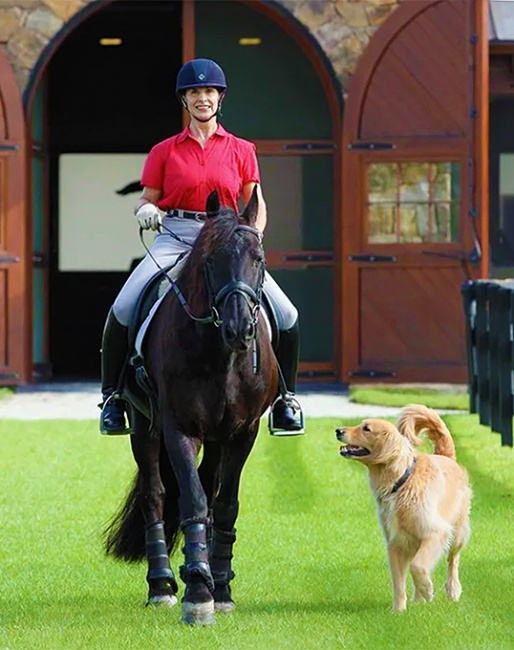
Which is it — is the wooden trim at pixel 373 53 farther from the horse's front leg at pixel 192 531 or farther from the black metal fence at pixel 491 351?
the horse's front leg at pixel 192 531

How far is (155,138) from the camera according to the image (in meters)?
19.9

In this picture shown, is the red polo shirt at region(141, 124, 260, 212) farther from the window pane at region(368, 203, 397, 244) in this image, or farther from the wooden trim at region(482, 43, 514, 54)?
the wooden trim at region(482, 43, 514, 54)

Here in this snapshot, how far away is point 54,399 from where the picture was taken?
1541 centimetres

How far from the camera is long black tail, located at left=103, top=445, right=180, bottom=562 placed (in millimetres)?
7492

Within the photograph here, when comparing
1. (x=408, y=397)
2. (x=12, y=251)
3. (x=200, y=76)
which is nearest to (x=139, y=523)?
(x=200, y=76)

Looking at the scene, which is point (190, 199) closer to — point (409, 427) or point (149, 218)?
point (149, 218)

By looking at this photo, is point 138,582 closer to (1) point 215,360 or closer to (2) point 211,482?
(2) point 211,482

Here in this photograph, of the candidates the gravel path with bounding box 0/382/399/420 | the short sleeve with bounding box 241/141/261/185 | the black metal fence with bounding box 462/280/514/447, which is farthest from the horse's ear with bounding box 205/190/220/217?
the gravel path with bounding box 0/382/399/420

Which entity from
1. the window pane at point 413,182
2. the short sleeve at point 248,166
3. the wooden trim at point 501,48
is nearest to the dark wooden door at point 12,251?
the window pane at point 413,182

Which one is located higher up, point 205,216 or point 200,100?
point 200,100

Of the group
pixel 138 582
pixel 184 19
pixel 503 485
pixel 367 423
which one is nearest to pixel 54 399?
pixel 184 19

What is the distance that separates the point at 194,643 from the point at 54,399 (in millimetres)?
9440

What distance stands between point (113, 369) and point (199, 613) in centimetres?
133

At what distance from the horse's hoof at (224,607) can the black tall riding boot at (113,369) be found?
3.00 ft
